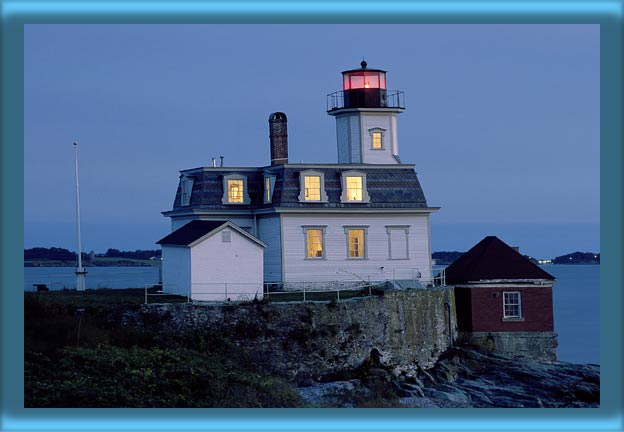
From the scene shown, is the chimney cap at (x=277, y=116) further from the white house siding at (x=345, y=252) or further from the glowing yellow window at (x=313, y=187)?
the white house siding at (x=345, y=252)

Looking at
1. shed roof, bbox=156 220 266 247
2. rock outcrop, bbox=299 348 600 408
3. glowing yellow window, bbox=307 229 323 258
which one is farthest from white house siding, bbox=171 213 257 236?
rock outcrop, bbox=299 348 600 408

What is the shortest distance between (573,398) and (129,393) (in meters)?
11.9

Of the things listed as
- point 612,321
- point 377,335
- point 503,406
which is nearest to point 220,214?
point 377,335

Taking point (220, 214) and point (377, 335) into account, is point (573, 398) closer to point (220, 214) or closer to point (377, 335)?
point (377, 335)

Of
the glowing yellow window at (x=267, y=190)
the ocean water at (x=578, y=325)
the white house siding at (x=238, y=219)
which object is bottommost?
the ocean water at (x=578, y=325)

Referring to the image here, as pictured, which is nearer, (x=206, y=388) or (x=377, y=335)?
(x=206, y=388)

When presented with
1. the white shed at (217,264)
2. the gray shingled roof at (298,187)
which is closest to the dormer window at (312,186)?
the gray shingled roof at (298,187)

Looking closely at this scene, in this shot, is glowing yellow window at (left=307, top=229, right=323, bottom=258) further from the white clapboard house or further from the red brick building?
the red brick building

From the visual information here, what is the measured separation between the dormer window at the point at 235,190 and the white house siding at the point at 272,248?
Result: 102 cm

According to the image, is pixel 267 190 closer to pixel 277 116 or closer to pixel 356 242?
pixel 277 116

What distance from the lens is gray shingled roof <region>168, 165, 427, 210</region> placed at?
3206 cm

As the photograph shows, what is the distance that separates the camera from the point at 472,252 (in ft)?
113

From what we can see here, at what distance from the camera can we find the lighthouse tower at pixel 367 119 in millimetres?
34938

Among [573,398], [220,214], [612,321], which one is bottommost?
[573,398]
